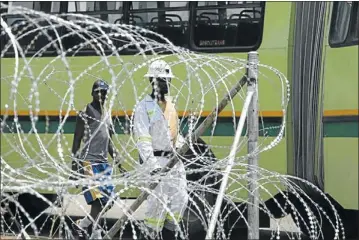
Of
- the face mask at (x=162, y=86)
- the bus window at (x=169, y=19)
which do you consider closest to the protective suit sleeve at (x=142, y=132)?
the face mask at (x=162, y=86)

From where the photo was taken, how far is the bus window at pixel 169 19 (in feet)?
29.7

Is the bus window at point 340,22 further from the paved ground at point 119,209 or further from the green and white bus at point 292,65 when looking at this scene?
the paved ground at point 119,209

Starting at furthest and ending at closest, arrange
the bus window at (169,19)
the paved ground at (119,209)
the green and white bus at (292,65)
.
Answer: the bus window at (169,19), the green and white bus at (292,65), the paved ground at (119,209)

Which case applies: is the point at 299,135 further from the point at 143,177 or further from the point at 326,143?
Answer: the point at 143,177

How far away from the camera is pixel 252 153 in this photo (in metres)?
4.79

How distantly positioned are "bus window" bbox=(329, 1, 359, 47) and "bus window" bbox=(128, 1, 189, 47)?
163cm

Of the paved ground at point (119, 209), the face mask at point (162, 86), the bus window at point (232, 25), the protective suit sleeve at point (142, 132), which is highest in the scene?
the bus window at point (232, 25)

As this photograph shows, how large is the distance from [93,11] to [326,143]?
299cm

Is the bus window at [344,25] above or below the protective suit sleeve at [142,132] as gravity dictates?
above

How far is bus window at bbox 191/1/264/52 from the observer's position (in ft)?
28.5

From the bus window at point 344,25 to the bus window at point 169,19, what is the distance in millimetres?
1628

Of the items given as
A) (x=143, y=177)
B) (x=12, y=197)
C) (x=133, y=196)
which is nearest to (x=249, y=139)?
(x=143, y=177)

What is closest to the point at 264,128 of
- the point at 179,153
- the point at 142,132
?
the point at 142,132

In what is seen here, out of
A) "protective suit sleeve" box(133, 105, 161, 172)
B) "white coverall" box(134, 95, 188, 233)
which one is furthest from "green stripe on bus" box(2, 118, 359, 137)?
"protective suit sleeve" box(133, 105, 161, 172)
